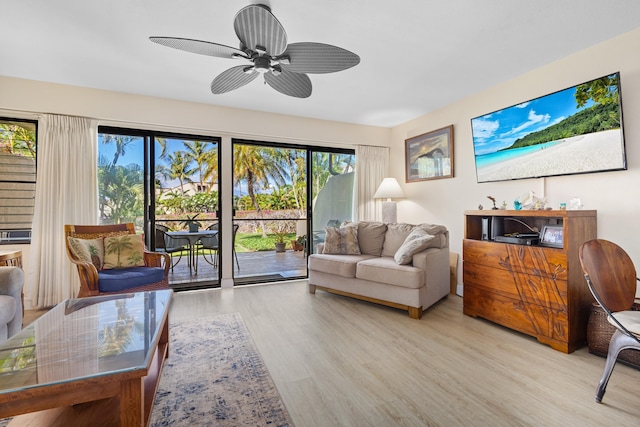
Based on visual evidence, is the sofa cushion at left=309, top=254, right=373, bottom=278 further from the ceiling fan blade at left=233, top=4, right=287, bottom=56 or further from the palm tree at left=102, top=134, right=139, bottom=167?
the palm tree at left=102, top=134, right=139, bottom=167

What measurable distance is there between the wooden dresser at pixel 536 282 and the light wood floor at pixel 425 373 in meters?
0.14

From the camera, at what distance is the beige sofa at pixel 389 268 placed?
3.09m

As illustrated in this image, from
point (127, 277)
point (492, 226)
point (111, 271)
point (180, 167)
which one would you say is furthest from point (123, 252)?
point (492, 226)

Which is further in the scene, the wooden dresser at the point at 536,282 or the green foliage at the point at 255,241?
the green foliage at the point at 255,241

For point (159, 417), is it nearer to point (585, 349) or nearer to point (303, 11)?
point (303, 11)

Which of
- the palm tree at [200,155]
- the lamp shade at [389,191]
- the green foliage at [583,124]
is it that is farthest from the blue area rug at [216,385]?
the green foliage at [583,124]

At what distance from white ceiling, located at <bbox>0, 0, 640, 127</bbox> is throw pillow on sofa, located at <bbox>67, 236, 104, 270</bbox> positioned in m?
1.73

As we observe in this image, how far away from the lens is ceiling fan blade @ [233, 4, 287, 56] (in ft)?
5.54

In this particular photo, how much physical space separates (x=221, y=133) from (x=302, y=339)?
3002 millimetres

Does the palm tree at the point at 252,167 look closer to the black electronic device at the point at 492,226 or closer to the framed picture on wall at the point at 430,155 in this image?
the framed picture on wall at the point at 430,155

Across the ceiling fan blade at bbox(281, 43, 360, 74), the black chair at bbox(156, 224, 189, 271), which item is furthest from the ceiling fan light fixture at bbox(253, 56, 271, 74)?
the black chair at bbox(156, 224, 189, 271)

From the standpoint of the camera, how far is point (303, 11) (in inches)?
85.6

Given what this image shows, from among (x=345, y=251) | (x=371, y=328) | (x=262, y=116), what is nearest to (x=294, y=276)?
(x=345, y=251)

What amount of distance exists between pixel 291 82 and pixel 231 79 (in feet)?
1.64
